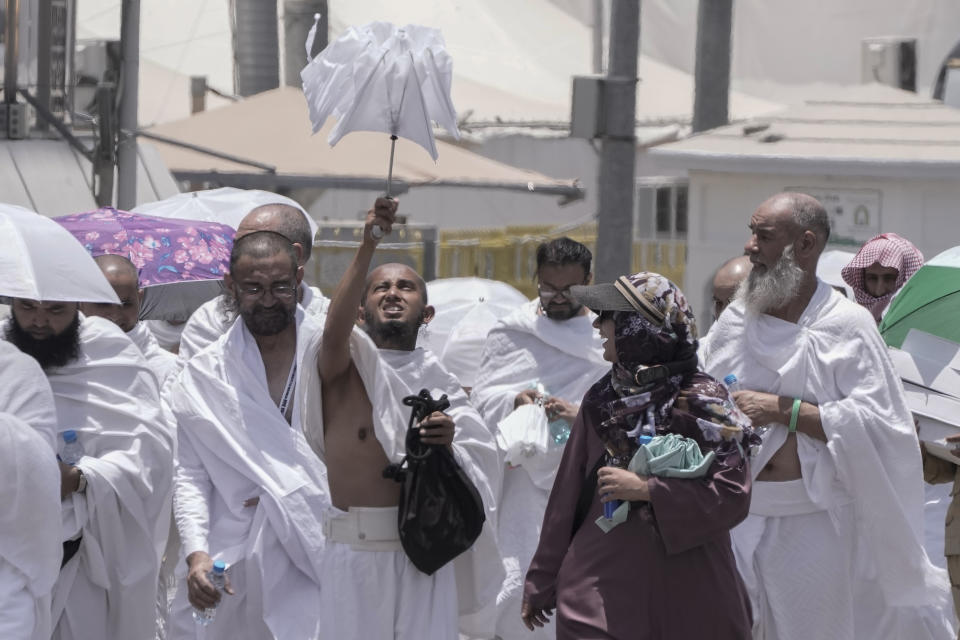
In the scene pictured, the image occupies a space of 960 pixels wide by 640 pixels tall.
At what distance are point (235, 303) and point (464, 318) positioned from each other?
153 inches

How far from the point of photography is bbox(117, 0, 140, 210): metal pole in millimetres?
13086

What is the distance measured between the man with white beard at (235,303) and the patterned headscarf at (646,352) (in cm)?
203

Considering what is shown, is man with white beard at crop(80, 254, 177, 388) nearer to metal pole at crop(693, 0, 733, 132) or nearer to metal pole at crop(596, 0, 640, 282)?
metal pole at crop(596, 0, 640, 282)

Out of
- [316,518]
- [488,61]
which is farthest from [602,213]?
[488,61]

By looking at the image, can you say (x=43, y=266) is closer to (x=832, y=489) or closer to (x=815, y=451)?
(x=815, y=451)

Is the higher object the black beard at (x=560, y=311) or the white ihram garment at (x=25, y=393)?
the white ihram garment at (x=25, y=393)

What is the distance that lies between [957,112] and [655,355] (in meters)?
12.7

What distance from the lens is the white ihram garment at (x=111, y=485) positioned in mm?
6400

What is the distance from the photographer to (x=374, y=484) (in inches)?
236

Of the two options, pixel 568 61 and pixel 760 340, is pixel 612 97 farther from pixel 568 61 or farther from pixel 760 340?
pixel 568 61

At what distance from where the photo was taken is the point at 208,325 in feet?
24.1

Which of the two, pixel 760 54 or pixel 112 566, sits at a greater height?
pixel 760 54

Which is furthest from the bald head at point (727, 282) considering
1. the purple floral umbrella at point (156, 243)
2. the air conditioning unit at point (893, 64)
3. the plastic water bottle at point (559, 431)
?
the air conditioning unit at point (893, 64)

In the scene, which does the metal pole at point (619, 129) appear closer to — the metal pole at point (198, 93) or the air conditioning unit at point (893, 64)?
the air conditioning unit at point (893, 64)
